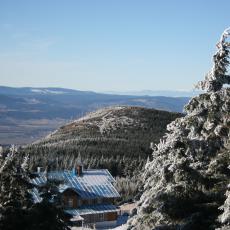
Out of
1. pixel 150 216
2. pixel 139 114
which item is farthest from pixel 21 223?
pixel 139 114

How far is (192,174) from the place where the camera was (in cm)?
1438

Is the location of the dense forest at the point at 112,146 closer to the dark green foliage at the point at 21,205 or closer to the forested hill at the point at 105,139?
the forested hill at the point at 105,139

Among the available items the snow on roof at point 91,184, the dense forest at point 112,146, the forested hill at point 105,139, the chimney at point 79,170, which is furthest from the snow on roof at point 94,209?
the forested hill at point 105,139

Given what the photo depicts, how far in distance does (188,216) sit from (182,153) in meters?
1.63

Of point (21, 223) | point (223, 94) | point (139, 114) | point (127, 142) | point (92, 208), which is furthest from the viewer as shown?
point (139, 114)

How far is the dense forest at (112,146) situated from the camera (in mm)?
93744

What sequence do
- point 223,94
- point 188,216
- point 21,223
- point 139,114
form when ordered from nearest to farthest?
point 223,94
point 188,216
point 21,223
point 139,114

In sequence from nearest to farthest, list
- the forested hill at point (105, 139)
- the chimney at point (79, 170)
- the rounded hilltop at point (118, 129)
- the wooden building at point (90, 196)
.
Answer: the wooden building at point (90, 196), the chimney at point (79, 170), the forested hill at point (105, 139), the rounded hilltop at point (118, 129)

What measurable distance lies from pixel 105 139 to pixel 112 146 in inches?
494

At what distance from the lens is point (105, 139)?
141875 millimetres

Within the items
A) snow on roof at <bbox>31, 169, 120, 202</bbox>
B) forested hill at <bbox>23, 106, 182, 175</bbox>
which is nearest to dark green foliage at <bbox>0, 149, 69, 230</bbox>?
snow on roof at <bbox>31, 169, 120, 202</bbox>

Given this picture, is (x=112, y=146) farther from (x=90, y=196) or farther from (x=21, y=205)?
(x=21, y=205)

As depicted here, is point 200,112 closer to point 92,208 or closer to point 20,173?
point 20,173

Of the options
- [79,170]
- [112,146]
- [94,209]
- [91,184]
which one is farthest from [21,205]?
[112,146]
